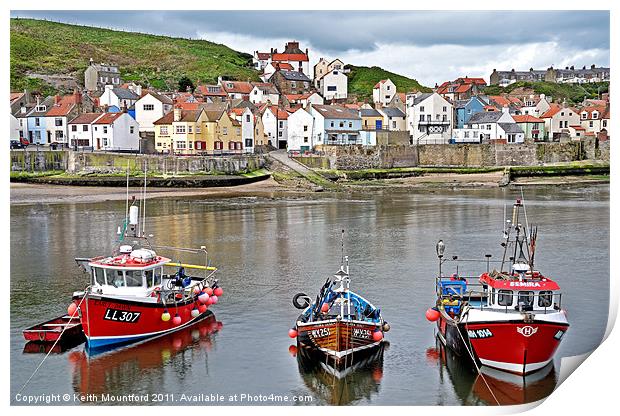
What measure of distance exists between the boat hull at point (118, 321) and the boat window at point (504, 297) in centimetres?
391

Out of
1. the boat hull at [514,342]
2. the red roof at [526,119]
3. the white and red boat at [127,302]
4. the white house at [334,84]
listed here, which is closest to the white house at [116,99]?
the white house at [334,84]

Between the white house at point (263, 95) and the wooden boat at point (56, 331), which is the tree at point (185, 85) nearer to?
the white house at point (263, 95)

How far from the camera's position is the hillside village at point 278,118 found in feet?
97.1

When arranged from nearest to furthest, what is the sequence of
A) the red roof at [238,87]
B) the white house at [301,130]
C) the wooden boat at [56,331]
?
the wooden boat at [56,331]
the white house at [301,130]
the red roof at [238,87]

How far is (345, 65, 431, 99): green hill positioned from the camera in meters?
46.7

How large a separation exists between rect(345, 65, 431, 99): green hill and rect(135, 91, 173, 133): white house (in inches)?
629

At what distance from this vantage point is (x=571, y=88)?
166ft

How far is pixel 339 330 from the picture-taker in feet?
28.9

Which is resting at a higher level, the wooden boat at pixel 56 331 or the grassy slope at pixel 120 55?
the grassy slope at pixel 120 55

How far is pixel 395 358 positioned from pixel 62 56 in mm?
44504

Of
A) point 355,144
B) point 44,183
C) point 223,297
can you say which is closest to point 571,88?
point 355,144

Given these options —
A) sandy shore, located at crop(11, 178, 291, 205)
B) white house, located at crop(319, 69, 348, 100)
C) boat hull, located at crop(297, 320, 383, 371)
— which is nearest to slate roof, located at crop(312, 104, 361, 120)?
sandy shore, located at crop(11, 178, 291, 205)

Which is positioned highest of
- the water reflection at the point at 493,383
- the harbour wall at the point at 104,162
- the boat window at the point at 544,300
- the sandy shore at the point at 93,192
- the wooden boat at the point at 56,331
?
the harbour wall at the point at 104,162

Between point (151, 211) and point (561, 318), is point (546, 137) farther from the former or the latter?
point (561, 318)
